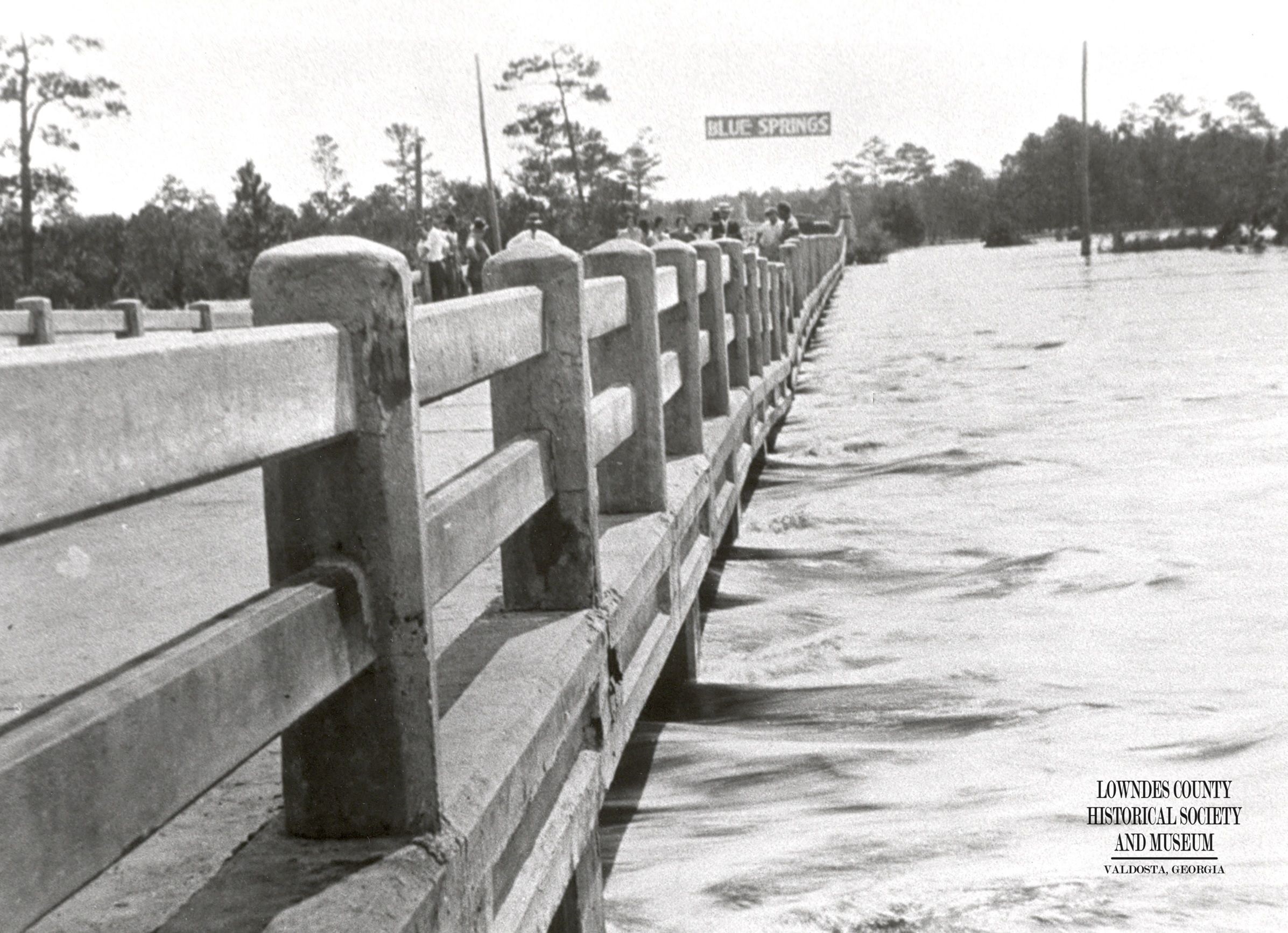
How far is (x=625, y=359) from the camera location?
5277mm

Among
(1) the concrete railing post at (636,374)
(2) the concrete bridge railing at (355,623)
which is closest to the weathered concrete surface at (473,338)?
(2) the concrete bridge railing at (355,623)

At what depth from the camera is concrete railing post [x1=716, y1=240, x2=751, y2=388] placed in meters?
10.1

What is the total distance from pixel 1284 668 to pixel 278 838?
16.0ft

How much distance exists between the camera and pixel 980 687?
6277 mm

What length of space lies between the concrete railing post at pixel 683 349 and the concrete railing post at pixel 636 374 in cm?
137

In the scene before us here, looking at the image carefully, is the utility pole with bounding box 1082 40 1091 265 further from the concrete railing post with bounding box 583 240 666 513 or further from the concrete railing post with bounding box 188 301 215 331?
the concrete railing post with bounding box 583 240 666 513

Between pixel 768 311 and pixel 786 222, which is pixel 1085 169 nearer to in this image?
pixel 786 222

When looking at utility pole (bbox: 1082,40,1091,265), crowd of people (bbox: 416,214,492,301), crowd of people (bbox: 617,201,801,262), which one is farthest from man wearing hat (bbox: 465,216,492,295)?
utility pole (bbox: 1082,40,1091,265)

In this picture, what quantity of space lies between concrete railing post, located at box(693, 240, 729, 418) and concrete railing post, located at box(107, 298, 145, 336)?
24.3 feet

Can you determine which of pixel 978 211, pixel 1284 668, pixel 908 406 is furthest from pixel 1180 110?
pixel 1284 668

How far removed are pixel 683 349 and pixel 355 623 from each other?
15.2ft

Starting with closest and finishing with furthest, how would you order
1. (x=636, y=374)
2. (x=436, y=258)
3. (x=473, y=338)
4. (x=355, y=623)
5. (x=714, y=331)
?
(x=355, y=623), (x=473, y=338), (x=636, y=374), (x=714, y=331), (x=436, y=258)

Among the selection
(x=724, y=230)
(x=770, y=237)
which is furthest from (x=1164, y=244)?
(x=770, y=237)

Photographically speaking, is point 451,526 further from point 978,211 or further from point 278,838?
point 978,211
